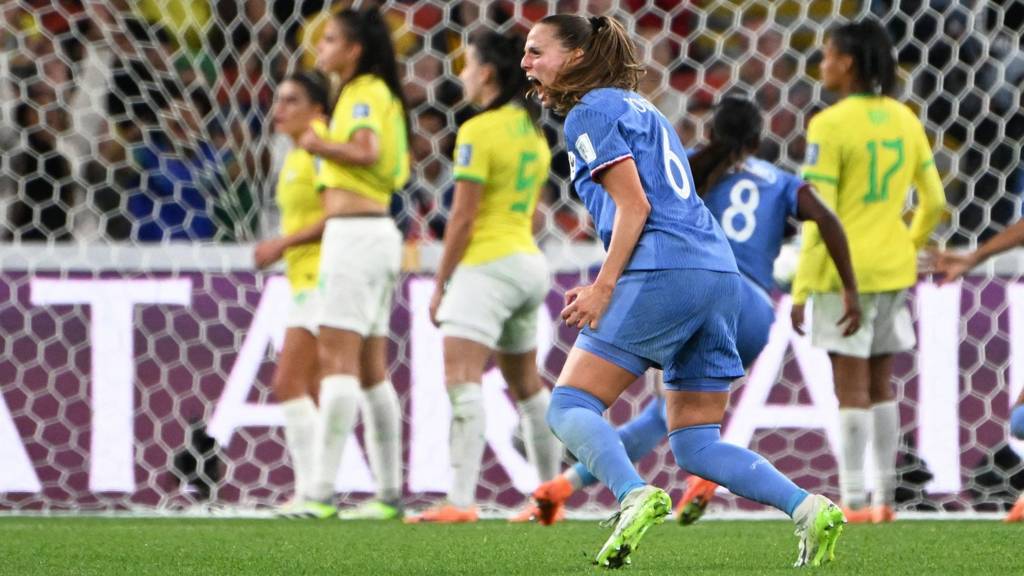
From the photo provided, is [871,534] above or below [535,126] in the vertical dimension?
below

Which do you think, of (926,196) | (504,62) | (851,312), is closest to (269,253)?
(504,62)

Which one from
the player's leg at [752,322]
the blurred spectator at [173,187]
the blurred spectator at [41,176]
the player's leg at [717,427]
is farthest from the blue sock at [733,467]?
the blurred spectator at [41,176]

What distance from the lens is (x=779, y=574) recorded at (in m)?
3.50

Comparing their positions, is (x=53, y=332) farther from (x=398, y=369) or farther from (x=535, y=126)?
(x=535, y=126)

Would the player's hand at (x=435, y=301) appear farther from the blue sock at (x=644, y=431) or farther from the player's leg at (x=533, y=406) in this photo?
the blue sock at (x=644, y=431)

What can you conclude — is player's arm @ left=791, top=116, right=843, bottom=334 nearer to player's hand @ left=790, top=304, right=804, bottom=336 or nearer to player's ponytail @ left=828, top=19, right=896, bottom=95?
player's hand @ left=790, top=304, right=804, bottom=336

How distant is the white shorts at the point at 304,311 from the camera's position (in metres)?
6.21

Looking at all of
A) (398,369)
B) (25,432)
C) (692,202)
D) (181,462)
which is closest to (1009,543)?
(692,202)

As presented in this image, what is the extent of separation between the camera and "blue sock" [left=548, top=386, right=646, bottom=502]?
3.49 meters

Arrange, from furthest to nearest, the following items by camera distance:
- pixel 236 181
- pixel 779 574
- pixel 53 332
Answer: pixel 236 181 < pixel 53 332 < pixel 779 574

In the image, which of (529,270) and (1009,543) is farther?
(529,270)

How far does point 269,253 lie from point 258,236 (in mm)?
1237

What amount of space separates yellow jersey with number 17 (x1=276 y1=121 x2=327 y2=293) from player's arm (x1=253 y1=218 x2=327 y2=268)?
166mm

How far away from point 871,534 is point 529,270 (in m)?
1.60
